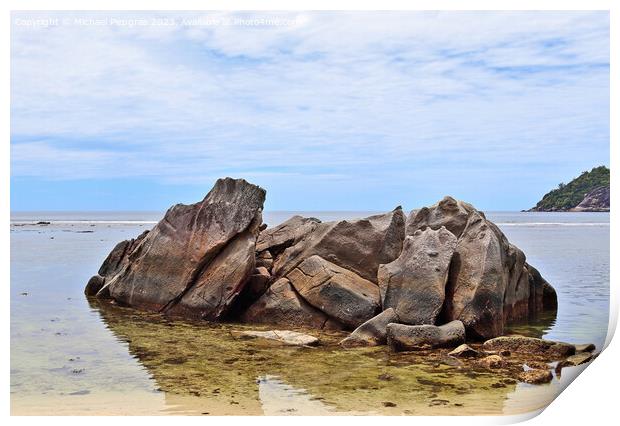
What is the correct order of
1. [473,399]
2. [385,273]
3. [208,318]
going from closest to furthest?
[473,399] < [385,273] < [208,318]

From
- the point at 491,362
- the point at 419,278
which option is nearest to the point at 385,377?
the point at 491,362

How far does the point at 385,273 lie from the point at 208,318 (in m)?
4.08

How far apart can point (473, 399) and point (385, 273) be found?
4.80m

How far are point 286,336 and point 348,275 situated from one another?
2.60 metres

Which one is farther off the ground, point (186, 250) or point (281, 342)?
point (186, 250)

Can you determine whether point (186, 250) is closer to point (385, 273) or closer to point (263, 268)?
point (263, 268)

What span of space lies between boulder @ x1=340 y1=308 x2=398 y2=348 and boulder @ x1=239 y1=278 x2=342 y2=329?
143 centimetres

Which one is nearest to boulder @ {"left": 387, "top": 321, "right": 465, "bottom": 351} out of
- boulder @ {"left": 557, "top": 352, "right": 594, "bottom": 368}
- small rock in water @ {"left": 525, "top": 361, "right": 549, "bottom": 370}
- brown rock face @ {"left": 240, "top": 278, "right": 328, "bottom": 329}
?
small rock in water @ {"left": 525, "top": 361, "right": 549, "bottom": 370}

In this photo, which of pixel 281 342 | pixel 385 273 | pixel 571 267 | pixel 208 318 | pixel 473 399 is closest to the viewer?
pixel 473 399

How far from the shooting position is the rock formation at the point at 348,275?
12.3 meters

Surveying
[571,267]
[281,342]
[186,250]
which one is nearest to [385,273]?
[281,342]

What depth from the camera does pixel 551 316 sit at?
1526 cm

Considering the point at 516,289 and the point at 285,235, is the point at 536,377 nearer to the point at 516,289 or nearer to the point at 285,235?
the point at 516,289

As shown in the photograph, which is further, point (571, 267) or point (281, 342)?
point (571, 267)
